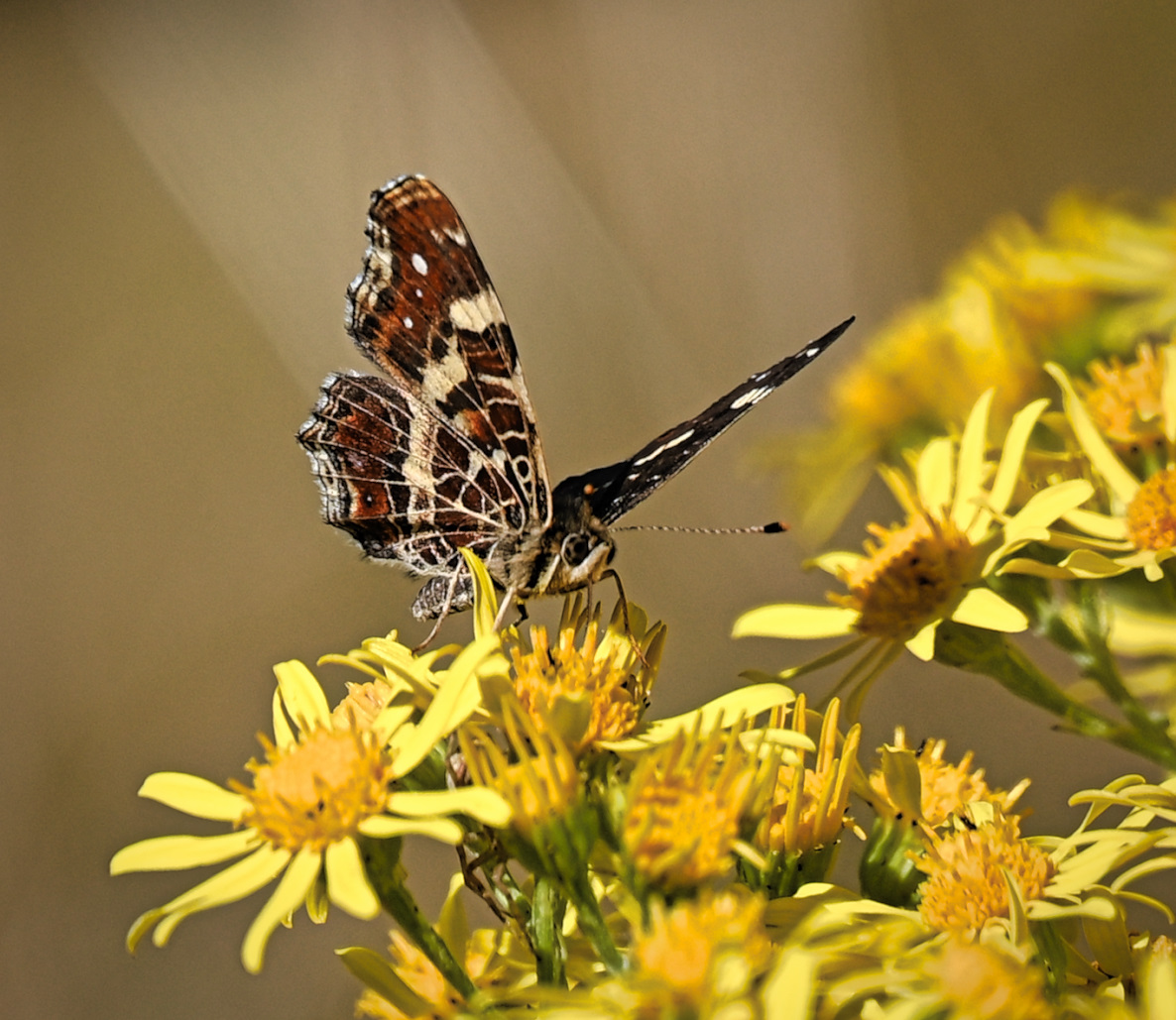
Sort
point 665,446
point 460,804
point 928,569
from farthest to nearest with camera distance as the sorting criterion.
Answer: point 665,446, point 928,569, point 460,804

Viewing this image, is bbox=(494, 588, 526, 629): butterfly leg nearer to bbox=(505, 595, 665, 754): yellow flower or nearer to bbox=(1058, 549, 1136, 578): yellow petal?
bbox=(505, 595, 665, 754): yellow flower

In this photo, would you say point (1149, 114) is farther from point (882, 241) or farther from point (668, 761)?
point (668, 761)

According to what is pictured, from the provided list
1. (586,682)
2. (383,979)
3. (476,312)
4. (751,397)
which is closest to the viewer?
(383,979)

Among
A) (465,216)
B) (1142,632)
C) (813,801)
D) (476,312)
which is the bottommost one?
(1142,632)


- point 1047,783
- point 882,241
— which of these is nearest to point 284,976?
point 1047,783

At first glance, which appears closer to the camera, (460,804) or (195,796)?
(460,804)

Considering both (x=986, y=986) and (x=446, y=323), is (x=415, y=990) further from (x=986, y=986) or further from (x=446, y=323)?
(x=446, y=323)

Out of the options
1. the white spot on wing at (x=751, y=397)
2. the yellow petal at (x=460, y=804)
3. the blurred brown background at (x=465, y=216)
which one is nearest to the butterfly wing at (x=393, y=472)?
the white spot on wing at (x=751, y=397)

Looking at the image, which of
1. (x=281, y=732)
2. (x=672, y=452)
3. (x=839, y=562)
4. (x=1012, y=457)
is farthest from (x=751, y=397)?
(x=281, y=732)
